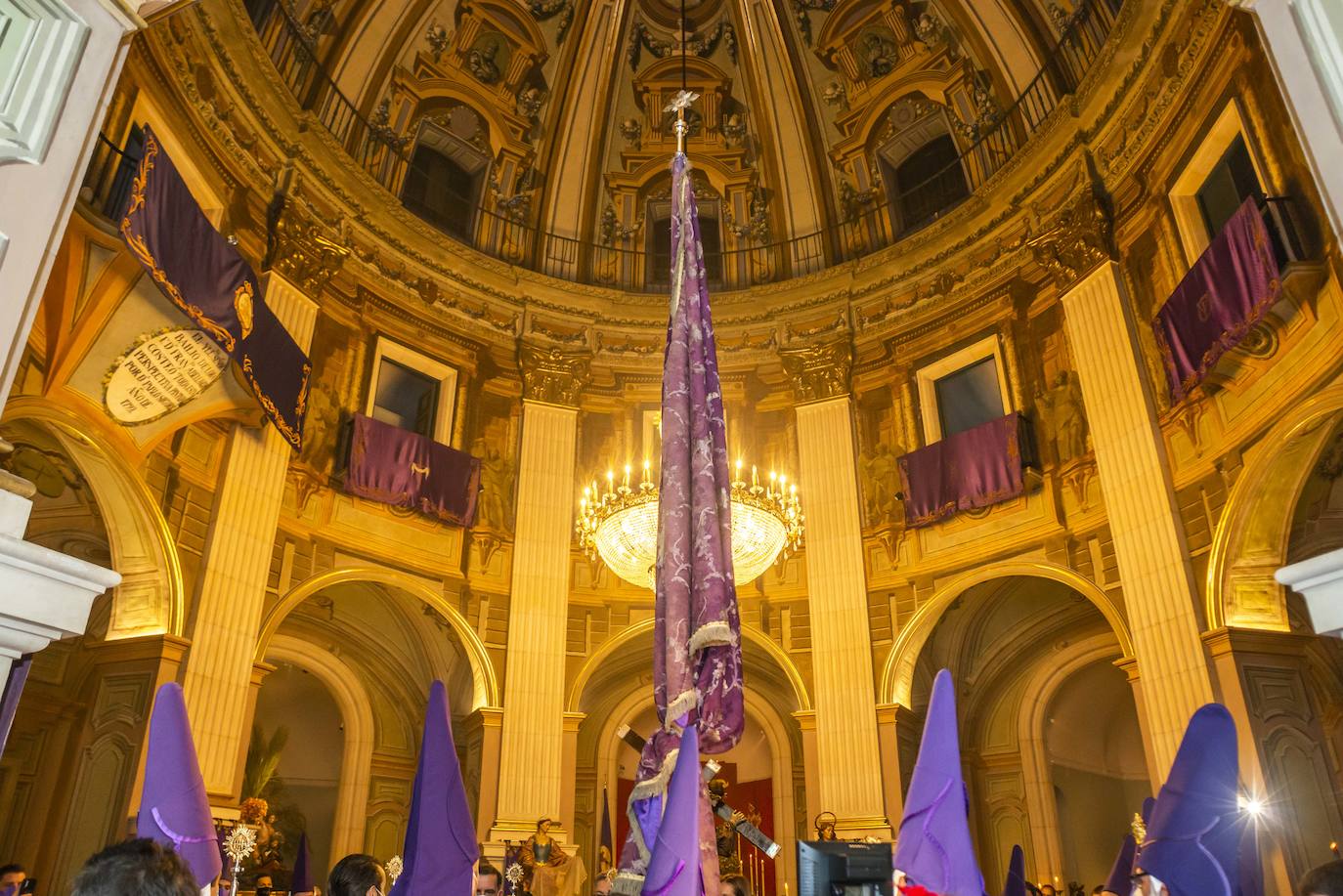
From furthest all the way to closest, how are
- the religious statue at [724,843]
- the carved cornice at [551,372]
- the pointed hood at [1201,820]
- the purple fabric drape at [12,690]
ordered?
the carved cornice at [551,372], the religious statue at [724,843], the pointed hood at [1201,820], the purple fabric drape at [12,690]

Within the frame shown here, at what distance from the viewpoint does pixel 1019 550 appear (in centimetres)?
1138

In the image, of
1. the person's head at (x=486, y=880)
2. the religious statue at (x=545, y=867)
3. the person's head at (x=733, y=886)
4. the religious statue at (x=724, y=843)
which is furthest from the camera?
the religious statue at (x=545, y=867)

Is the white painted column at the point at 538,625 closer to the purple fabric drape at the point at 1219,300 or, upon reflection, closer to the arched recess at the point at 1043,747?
the arched recess at the point at 1043,747

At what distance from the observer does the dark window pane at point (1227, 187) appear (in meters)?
9.13

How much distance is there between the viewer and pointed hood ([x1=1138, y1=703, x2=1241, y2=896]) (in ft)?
9.52

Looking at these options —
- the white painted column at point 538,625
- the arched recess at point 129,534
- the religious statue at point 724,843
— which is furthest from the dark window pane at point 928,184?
the arched recess at point 129,534

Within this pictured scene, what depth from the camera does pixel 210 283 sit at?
885 centimetres

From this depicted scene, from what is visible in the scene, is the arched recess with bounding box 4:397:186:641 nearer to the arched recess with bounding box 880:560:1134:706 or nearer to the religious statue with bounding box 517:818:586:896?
the religious statue with bounding box 517:818:586:896

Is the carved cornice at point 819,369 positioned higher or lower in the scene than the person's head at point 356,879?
higher

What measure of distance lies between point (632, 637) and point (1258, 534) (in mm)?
7589

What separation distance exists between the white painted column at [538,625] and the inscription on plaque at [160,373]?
4.89 meters

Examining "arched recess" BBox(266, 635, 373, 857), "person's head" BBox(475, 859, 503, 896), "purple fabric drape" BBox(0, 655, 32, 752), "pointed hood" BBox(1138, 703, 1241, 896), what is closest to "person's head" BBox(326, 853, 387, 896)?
"purple fabric drape" BBox(0, 655, 32, 752)

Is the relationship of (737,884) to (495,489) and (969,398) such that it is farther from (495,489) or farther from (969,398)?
(969,398)

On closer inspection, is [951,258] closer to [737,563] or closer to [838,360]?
[838,360]
